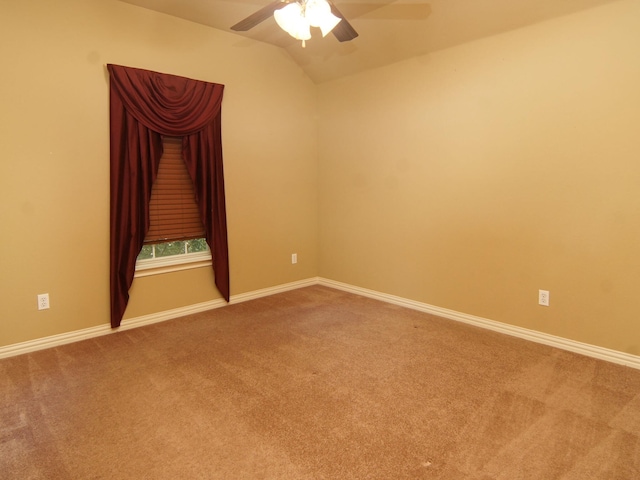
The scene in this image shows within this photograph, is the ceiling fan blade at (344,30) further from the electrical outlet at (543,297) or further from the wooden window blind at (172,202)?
the electrical outlet at (543,297)

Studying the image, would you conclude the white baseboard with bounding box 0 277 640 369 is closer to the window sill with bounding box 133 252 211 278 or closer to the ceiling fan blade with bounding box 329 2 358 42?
the window sill with bounding box 133 252 211 278

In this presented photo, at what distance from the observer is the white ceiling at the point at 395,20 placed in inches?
105

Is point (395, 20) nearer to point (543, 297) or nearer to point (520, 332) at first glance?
point (543, 297)

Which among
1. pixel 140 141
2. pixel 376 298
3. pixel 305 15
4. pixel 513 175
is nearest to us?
pixel 305 15

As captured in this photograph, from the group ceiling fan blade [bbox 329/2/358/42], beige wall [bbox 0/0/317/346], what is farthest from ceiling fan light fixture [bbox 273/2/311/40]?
beige wall [bbox 0/0/317/346]

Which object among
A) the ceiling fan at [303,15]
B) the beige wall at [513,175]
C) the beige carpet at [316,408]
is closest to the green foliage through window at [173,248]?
the beige carpet at [316,408]

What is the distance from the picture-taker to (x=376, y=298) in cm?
398

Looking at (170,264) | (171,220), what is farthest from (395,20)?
(170,264)

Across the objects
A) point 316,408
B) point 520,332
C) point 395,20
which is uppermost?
point 395,20

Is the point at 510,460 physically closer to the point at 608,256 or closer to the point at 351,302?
the point at 608,256

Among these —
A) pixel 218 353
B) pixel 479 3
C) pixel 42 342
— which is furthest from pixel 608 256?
pixel 42 342

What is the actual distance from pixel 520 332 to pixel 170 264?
3079 millimetres

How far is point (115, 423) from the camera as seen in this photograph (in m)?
1.88

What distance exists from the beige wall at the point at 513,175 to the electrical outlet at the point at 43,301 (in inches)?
114
